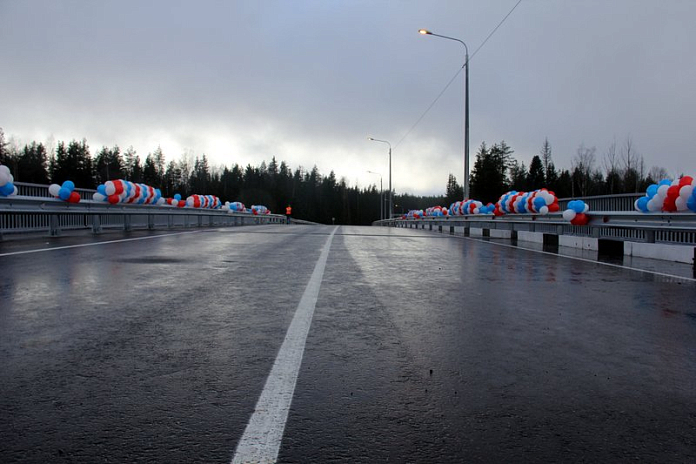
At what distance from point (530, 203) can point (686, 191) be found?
7.86 meters

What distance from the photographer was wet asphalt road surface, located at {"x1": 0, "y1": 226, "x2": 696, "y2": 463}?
2277 millimetres

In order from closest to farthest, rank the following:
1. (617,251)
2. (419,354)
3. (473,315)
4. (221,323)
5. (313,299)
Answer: (419,354) < (221,323) < (473,315) < (313,299) < (617,251)

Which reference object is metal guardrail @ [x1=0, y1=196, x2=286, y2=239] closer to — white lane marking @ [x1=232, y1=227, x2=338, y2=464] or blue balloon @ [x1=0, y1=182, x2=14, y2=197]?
blue balloon @ [x1=0, y1=182, x2=14, y2=197]

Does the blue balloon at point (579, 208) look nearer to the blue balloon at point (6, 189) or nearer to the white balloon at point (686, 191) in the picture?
the white balloon at point (686, 191)

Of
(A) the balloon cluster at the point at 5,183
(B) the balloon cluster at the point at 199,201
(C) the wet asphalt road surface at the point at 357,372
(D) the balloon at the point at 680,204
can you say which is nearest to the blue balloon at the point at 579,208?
(D) the balloon at the point at 680,204

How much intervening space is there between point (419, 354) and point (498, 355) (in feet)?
1.82

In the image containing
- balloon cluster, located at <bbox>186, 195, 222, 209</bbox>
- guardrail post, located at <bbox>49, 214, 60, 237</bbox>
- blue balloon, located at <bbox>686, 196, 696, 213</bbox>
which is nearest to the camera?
blue balloon, located at <bbox>686, 196, 696, 213</bbox>

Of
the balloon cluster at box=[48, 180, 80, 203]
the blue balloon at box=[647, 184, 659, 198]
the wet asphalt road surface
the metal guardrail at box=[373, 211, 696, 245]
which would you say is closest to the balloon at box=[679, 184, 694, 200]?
the metal guardrail at box=[373, 211, 696, 245]

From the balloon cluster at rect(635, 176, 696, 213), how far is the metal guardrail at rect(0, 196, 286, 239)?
573 inches

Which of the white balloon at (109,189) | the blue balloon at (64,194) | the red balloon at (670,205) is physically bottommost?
the red balloon at (670,205)

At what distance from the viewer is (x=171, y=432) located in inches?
92.4

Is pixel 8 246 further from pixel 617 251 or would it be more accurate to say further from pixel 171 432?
pixel 617 251

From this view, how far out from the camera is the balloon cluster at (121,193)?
17844mm

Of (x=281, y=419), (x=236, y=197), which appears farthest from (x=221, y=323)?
(x=236, y=197)
